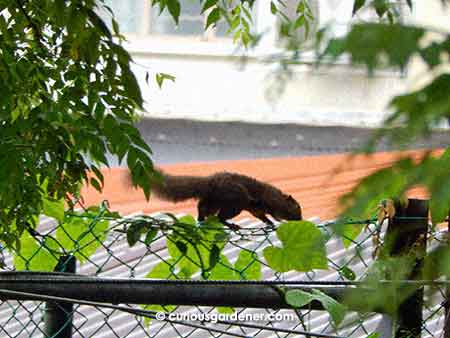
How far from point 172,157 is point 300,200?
470 centimetres

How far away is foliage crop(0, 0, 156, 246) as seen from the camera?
1.19 meters

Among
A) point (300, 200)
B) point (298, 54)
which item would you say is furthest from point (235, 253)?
point (300, 200)

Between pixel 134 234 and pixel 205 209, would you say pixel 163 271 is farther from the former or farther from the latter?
pixel 205 209

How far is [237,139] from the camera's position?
883 centimetres

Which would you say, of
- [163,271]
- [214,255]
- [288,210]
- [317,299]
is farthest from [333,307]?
[288,210]

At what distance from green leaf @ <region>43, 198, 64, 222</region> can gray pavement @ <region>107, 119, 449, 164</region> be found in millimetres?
7315

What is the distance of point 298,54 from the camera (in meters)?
0.41

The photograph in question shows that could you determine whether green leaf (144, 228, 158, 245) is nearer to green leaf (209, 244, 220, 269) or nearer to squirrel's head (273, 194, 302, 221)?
green leaf (209, 244, 220, 269)

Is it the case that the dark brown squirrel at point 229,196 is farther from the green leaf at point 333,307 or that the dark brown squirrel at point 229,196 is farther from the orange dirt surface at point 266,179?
the green leaf at point 333,307

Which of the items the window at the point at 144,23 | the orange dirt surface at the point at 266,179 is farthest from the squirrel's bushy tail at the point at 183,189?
the window at the point at 144,23

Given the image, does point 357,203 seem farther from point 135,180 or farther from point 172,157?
point 172,157

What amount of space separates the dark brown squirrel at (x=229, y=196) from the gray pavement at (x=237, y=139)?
459 cm

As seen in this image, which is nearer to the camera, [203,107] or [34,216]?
[34,216]

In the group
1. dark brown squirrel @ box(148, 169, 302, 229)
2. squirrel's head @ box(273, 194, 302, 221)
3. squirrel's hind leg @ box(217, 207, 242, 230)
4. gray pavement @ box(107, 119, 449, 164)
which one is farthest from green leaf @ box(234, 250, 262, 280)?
gray pavement @ box(107, 119, 449, 164)
